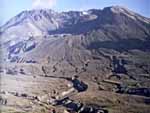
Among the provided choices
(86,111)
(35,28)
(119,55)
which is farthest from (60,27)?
(86,111)

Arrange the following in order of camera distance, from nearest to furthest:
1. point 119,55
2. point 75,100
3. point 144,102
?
point 144,102 → point 75,100 → point 119,55

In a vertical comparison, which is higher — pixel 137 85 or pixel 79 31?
pixel 79 31

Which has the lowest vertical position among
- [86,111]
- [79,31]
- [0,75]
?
[86,111]

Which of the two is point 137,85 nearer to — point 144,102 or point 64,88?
point 144,102

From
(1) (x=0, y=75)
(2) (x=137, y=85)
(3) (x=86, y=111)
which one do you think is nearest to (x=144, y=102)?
(2) (x=137, y=85)

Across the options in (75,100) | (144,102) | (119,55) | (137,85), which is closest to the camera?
(144,102)

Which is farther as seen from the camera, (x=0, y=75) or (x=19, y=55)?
(x=19, y=55)

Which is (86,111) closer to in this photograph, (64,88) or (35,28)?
(64,88)
